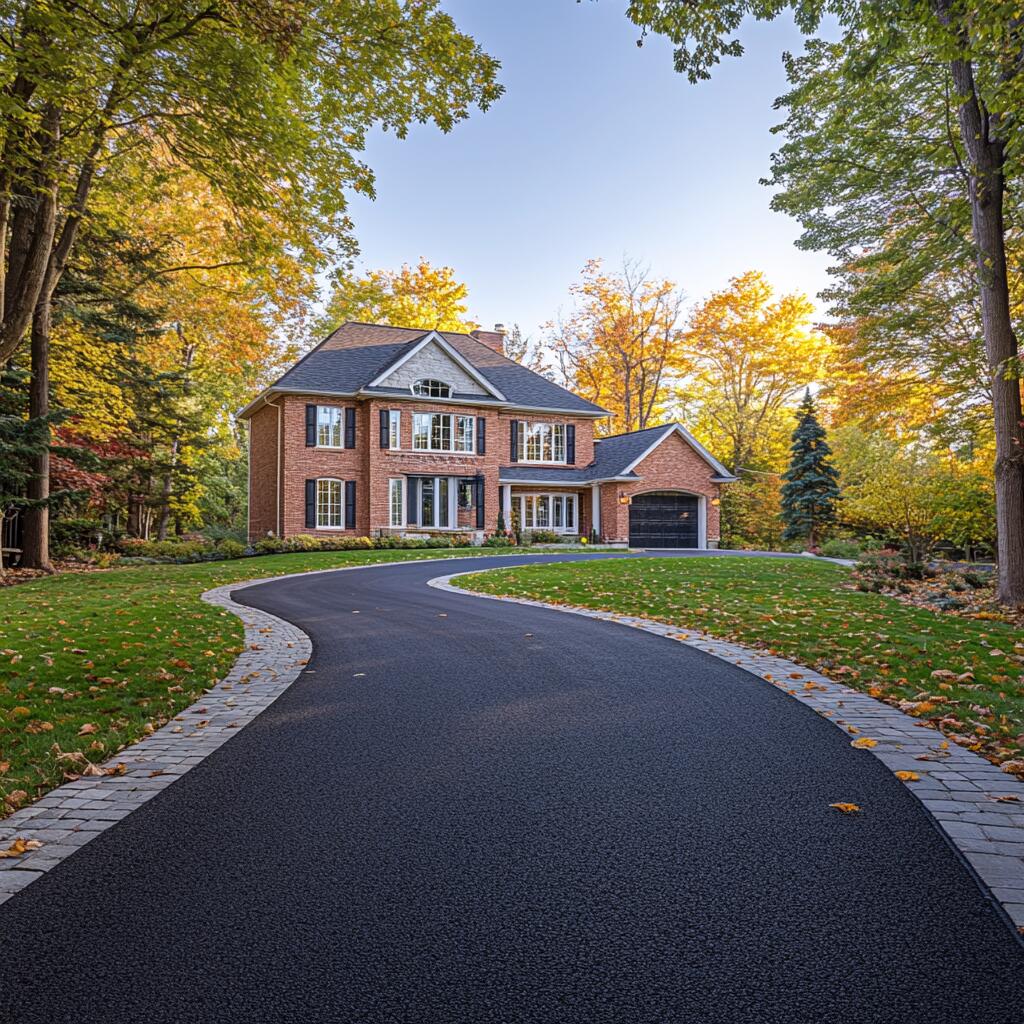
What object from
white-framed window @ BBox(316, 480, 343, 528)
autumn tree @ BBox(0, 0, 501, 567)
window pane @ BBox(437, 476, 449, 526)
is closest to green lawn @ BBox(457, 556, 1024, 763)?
autumn tree @ BBox(0, 0, 501, 567)

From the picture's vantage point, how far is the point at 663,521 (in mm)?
29719

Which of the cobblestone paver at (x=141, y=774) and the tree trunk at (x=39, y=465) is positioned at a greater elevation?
the tree trunk at (x=39, y=465)

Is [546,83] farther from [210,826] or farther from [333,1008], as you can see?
[333,1008]

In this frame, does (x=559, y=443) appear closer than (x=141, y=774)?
No

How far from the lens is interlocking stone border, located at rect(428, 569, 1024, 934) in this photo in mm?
2773

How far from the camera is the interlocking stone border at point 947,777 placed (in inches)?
109

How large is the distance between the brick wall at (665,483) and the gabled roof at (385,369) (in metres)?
3.27

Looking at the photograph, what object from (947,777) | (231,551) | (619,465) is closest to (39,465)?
(231,551)

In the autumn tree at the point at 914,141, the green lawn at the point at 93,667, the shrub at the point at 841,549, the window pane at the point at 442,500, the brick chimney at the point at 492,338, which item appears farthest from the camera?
the brick chimney at the point at 492,338

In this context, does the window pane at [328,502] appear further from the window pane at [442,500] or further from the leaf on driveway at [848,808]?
the leaf on driveway at [848,808]

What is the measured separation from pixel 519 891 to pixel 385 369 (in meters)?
25.1

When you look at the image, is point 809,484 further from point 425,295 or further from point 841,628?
point 841,628

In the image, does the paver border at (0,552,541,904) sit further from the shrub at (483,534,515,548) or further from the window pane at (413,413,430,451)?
the window pane at (413,413,430,451)

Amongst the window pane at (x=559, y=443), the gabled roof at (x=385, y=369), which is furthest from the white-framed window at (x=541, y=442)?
the gabled roof at (x=385, y=369)
